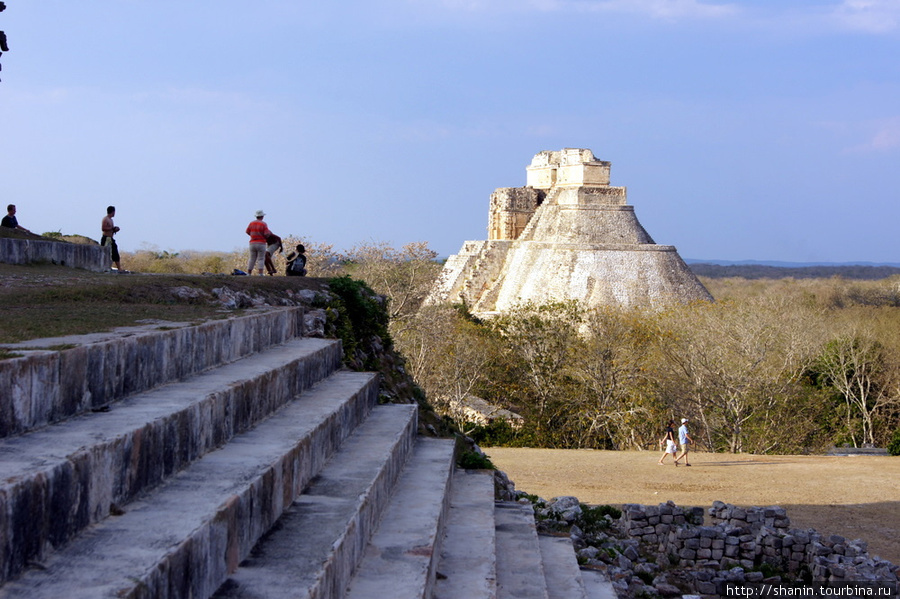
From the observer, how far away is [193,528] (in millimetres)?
2793

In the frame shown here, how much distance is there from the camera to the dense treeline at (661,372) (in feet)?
68.1

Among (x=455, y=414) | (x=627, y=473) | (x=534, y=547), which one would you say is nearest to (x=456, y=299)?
(x=455, y=414)

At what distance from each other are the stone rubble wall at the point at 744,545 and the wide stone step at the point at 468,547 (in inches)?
122

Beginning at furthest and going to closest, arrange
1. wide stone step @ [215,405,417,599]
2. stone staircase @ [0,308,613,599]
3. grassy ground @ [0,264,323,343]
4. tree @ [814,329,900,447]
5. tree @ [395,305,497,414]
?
tree @ [814,329,900,447] → tree @ [395,305,497,414] → grassy ground @ [0,264,323,343] → wide stone step @ [215,405,417,599] → stone staircase @ [0,308,613,599]

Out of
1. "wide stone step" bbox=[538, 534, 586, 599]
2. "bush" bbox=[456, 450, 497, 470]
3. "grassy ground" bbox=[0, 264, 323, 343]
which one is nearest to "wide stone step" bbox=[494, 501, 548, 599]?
"wide stone step" bbox=[538, 534, 586, 599]

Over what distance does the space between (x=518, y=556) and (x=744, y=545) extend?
14.7ft

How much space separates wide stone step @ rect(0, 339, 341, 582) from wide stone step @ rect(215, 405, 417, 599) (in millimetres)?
450

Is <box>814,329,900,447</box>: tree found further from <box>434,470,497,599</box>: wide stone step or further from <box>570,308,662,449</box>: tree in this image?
<box>434,470,497,599</box>: wide stone step

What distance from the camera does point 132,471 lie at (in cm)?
307

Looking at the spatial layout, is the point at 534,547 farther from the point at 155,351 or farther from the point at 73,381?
the point at 73,381

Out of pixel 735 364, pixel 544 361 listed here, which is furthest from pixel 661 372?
pixel 544 361

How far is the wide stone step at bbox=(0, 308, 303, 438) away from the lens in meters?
3.04

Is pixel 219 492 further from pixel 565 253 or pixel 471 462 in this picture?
pixel 565 253

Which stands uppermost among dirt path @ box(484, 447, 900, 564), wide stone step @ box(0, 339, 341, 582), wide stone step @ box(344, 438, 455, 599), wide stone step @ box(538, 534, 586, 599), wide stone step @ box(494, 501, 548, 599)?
wide stone step @ box(0, 339, 341, 582)
